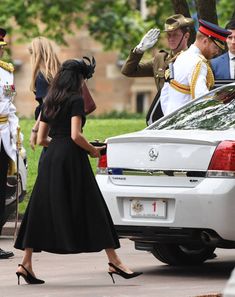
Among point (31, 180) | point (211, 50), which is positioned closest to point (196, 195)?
point (211, 50)

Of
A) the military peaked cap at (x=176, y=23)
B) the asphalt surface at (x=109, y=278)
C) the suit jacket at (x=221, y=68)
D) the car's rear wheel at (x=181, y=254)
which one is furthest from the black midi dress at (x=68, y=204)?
the military peaked cap at (x=176, y=23)

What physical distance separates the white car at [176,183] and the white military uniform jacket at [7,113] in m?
1.82

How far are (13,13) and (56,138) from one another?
1078 inches

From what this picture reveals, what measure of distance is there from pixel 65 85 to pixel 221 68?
3172 mm

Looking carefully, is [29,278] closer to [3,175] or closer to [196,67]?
[3,175]

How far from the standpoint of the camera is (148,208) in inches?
442

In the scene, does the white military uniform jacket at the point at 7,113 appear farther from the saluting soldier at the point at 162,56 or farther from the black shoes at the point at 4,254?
the saluting soldier at the point at 162,56

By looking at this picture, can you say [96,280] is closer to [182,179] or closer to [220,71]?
[182,179]

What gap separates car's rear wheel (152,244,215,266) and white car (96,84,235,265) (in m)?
0.19

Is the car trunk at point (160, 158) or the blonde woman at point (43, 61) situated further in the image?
the blonde woman at point (43, 61)

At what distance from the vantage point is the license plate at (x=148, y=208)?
11.1 meters

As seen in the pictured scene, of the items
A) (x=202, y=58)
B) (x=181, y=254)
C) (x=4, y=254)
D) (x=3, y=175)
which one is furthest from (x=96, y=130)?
(x=181, y=254)

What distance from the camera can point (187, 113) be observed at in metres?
12.1

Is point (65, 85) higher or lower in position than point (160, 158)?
higher
